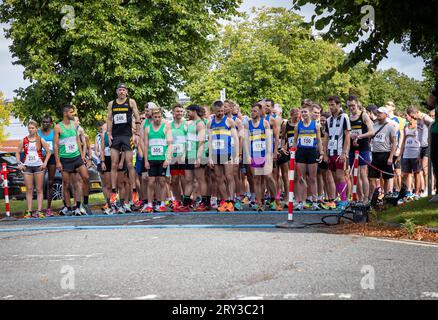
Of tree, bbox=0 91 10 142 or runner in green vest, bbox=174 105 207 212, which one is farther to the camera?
tree, bbox=0 91 10 142

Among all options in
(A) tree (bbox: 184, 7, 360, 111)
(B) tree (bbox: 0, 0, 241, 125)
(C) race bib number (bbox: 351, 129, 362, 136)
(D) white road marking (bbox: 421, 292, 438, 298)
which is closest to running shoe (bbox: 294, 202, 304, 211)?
(C) race bib number (bbox: 351, 129, 362, 136)

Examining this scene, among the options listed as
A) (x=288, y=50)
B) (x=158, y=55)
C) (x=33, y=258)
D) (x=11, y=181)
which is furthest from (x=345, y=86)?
(x=33, y=258)

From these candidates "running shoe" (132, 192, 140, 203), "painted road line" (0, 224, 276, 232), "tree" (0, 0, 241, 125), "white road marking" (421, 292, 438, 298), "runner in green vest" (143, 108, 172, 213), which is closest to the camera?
"white road marking" (421, 292, 438, 298)

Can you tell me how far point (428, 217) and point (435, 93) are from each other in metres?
2.00

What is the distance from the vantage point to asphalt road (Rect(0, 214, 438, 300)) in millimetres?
6043

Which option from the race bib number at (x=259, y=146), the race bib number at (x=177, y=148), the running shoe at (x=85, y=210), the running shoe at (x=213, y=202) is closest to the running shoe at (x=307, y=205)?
the race bib number at (x=259, y=146)

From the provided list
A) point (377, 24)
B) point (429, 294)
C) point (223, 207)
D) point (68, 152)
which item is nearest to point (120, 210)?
point (68, 152)

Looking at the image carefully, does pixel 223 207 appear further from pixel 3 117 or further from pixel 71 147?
→ pixel 3 117

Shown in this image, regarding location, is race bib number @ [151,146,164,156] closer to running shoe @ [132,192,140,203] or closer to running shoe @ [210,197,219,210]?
running shoe @ [210,197,219,210]

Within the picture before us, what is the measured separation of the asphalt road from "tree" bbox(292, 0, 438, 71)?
3.63 metres

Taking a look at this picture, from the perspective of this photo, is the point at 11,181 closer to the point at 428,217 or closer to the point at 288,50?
the point at 428,217

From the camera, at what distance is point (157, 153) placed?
15.2 metres

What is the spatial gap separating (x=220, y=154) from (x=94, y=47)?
17.6 metres
